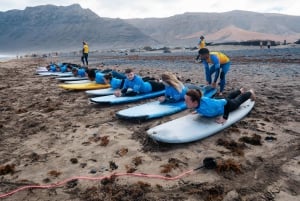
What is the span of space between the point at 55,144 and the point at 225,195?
333 centimetres

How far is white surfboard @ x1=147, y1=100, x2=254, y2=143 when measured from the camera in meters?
4.86

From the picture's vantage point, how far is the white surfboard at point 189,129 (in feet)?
16.0

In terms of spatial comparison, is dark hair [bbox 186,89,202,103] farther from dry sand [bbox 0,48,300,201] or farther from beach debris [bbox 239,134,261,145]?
beach debris [bbox 239,134,261,145]

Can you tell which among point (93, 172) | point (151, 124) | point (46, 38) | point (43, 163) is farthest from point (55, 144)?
point (46, 38)

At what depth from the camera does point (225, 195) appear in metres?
3.43

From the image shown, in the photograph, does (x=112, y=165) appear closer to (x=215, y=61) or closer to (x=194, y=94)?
(x=194, y=94)

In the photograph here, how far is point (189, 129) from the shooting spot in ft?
17.0

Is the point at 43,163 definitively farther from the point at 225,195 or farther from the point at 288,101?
the point at 288,101

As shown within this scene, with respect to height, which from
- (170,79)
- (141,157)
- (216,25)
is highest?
(216,25)

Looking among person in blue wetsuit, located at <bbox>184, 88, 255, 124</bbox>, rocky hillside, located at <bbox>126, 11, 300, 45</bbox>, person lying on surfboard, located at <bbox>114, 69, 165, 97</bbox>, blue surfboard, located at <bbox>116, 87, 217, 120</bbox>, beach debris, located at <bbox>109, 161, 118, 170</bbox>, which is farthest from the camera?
rocky hillside, located at <bbox>126, 11, 300, 45</bbox>

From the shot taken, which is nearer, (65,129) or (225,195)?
(225,195)

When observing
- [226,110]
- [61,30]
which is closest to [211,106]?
[226,110]

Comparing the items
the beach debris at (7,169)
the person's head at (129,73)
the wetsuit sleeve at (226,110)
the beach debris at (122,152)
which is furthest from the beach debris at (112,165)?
the person's head at (129,73)

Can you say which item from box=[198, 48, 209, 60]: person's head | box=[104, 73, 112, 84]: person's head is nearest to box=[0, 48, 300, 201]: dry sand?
box=[198, 48, 209, 60]: person's head
